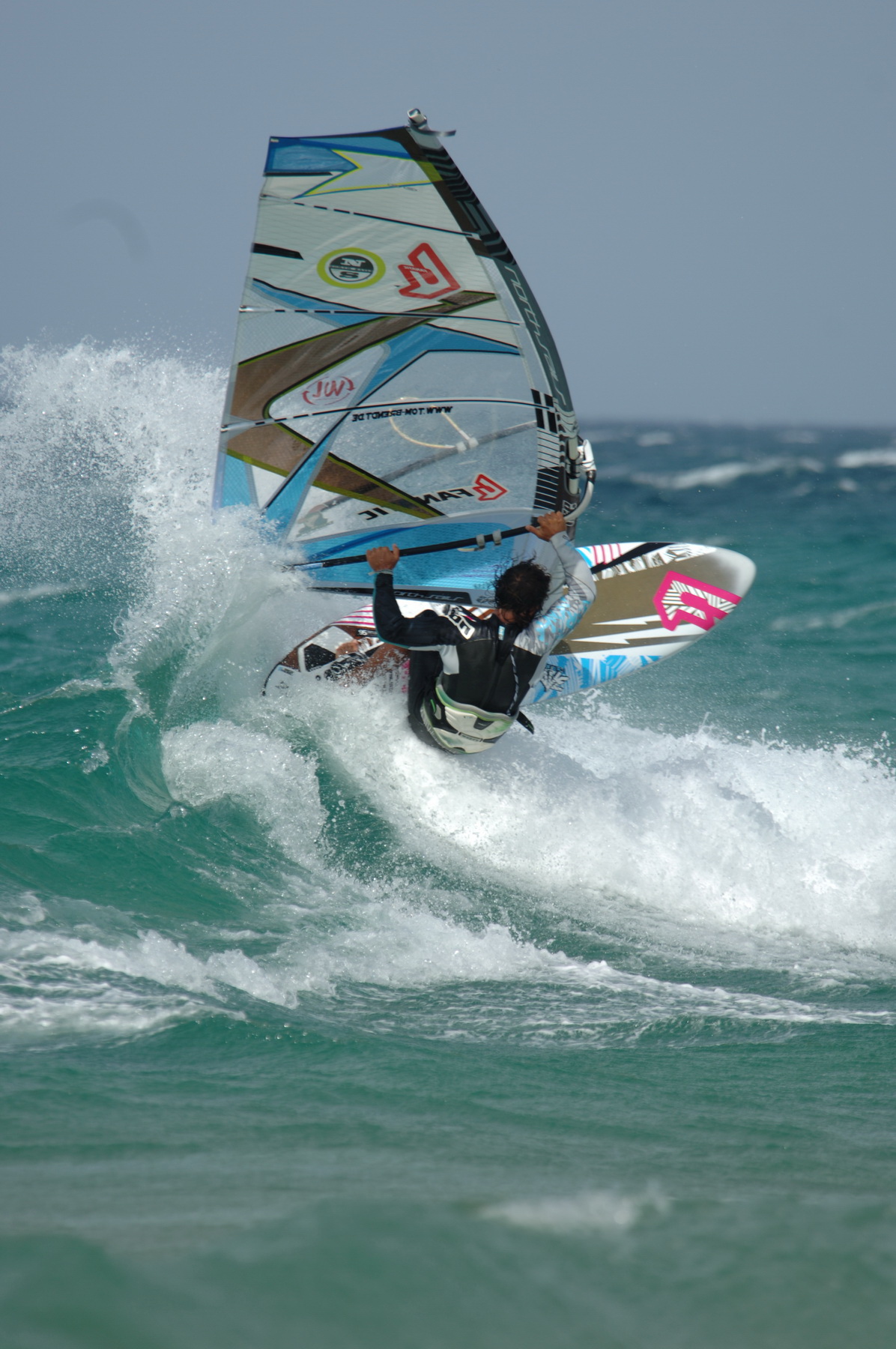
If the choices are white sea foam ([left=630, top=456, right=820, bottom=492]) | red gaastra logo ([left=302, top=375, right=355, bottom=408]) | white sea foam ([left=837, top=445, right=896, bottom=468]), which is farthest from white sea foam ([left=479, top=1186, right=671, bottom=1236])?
white sea foam ([left=837, top=445, right=896, bottom=468])

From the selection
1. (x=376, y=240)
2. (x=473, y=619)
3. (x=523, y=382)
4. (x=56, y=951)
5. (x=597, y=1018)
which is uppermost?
(x=376, y=240)

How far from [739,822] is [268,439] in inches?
136

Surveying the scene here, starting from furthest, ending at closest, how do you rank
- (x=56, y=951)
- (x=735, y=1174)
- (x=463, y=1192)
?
(x=56, y=951) → (x=735, y=1174) → (x=463, y=1192)

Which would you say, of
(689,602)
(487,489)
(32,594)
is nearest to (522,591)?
(487,489)

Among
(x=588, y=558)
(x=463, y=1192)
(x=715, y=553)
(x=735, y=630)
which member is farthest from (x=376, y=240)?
(x=735, y=630)

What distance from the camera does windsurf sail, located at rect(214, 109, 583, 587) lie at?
4.43 metres

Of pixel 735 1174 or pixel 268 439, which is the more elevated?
pixel 268 439

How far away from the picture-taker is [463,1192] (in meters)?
2.03

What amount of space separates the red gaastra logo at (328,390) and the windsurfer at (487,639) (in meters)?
1.25

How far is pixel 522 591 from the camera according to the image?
4.42m

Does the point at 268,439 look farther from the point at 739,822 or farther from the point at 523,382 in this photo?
the point at 739,822

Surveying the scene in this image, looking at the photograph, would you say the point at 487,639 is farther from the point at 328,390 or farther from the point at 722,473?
the point at 722,473

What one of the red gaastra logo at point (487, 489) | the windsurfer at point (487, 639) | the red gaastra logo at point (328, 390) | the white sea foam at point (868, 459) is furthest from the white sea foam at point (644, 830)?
the white sea foam at point (868, 459)

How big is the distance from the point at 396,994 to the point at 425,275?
3398mm
